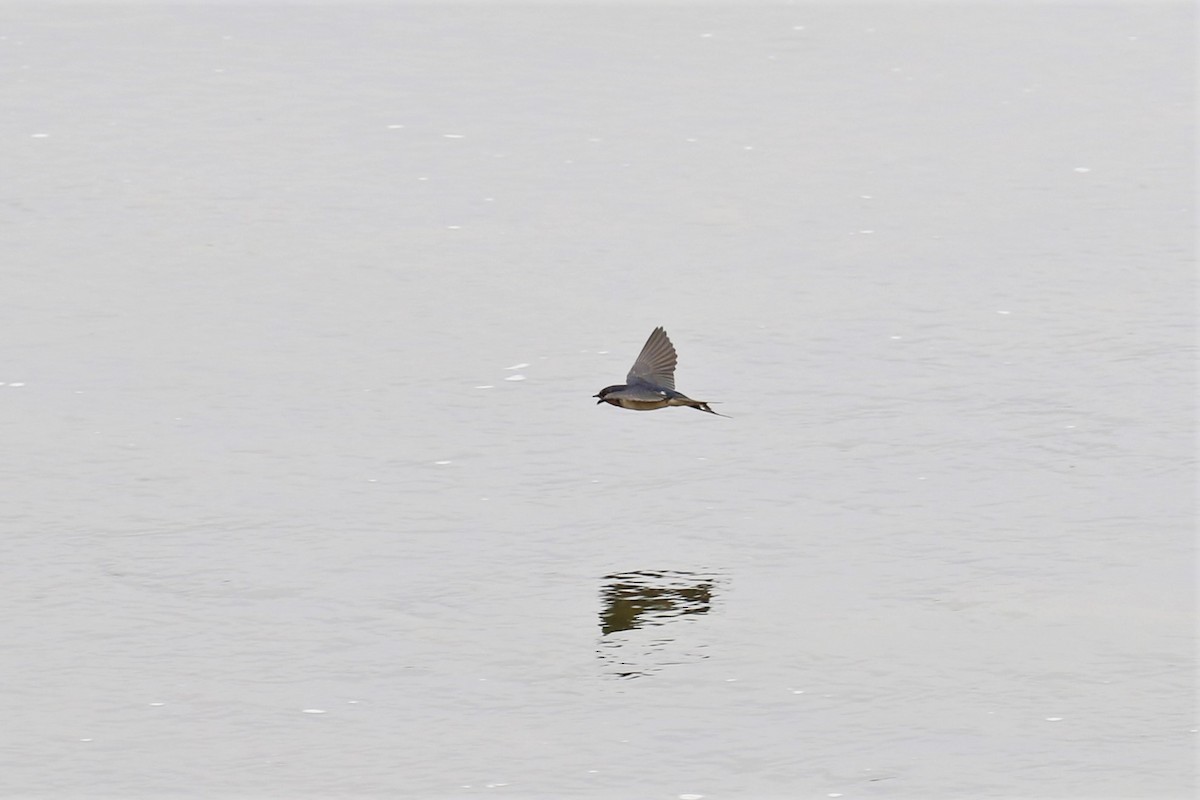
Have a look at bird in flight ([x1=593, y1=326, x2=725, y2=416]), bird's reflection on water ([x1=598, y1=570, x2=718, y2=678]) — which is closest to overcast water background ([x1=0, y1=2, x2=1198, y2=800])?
bird's reflection on water ([x1=598, y1=570, x2=718, y2=678])

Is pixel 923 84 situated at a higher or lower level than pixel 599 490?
higher

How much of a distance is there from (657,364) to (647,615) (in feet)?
7.28

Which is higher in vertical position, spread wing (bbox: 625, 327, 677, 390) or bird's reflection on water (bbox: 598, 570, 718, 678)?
spread wing (bbox: 625, 327, 677, 390)

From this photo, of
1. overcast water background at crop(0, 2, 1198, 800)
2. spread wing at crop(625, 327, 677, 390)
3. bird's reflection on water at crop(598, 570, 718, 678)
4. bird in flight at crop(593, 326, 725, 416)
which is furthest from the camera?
spread wing at crop(625, 327, 677, 390)

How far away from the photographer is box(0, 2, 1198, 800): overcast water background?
35.2 ft

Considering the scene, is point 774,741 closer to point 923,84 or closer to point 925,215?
point 925,215

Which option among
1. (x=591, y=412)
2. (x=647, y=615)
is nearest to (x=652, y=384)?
(x=591, y=412)

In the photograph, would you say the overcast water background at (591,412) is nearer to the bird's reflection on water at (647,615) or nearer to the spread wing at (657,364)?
the bird's reflection on water at (647,615)

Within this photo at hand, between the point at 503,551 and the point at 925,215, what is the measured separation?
704cm

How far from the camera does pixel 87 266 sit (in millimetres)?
17375

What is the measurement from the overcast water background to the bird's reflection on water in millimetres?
27

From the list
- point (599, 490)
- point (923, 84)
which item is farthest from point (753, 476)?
point (923, 84)

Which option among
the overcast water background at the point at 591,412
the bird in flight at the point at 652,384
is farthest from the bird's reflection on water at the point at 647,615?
the bird in flight at the point at 652,384

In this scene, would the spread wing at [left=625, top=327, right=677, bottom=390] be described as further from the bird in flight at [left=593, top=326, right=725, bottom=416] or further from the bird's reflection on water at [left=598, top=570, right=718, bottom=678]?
the bird's reflection on water at [left=598, top=570, right=718, bottom=678]
